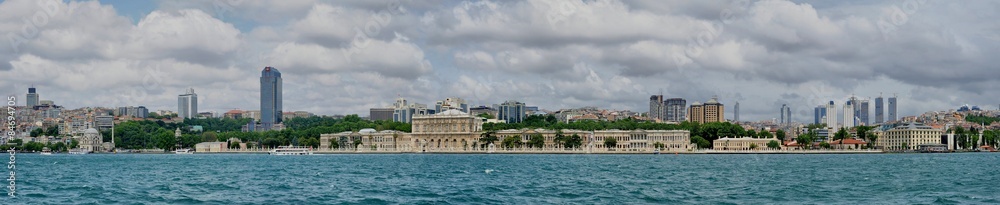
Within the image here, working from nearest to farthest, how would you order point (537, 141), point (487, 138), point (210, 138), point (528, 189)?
point (528, 189), point (537, 141), point (487, 138), point (210, 138)

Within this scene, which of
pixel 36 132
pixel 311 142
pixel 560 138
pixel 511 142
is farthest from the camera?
pixel 36 132

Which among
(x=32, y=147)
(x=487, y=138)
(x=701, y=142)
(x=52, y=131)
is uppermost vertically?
(x=52, y=131)

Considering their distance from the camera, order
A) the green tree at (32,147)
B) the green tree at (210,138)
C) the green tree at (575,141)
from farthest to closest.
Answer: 1. the green tree at (210,138)
2. the green tree at (32,147)
3. the green tree at (575,141)

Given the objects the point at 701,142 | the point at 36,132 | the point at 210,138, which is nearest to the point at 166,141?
the point at 210,138

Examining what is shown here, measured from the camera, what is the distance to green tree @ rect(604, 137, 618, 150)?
398 ft

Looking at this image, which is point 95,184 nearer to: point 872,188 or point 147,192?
point 147,192

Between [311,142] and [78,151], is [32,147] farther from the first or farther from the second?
[311,142]

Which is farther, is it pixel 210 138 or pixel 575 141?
pixel 210 138

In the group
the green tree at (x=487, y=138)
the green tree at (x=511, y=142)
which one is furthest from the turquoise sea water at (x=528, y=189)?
the green tree at (x=487, y=138)

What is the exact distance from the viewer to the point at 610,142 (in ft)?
398

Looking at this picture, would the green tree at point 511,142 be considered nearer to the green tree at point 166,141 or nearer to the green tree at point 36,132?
the green tree at point 166,141

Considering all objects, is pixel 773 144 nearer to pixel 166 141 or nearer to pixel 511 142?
pixel 511 142

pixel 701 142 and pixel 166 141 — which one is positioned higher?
pixel 701 142

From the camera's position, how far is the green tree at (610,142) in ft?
398
